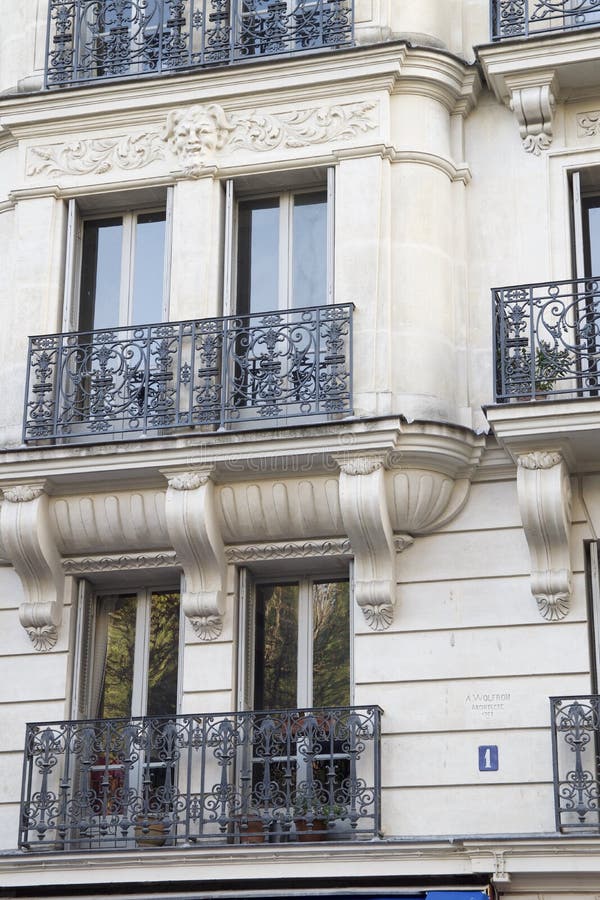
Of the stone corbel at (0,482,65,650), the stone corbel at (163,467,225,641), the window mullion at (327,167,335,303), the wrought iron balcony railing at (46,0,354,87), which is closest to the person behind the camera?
the stone corbel at (163,467,225,641)

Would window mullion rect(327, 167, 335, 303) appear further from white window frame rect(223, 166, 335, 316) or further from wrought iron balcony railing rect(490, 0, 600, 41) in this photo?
wrought iron balcony railing rect(490, 0, 600, 41)

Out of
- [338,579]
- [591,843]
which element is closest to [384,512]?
[338,579]

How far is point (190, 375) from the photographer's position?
44.4 feet

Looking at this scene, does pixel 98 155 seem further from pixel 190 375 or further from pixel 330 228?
pixel 190 375

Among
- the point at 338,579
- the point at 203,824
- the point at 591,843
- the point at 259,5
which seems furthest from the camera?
the point at 259,5

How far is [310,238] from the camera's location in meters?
14.2

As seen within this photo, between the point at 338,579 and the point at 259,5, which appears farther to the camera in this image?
the point at 259,5

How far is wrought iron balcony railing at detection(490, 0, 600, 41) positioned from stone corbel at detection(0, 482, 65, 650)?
5408 millimetres

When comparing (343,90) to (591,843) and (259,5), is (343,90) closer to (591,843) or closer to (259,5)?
Result: (259,5)

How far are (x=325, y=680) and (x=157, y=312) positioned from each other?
138 inches

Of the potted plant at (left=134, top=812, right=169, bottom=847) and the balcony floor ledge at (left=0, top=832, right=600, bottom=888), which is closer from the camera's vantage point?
the balcony floor ledge at (left=0, top=832, right=600, bottom=888)

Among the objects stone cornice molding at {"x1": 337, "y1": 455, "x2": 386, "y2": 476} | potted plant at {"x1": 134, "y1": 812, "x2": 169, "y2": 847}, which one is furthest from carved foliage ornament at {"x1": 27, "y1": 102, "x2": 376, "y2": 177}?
potted plant at {"x1": 134, "y1": 812, "x2": 169, "y2": 847}

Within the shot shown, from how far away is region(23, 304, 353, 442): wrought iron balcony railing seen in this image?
43.6ft

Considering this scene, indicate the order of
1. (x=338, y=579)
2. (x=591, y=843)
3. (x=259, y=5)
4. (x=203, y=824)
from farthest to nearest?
(x=259, y=5) → (x=338, y=579) → (x=203, y=824) → (x=591, y=843)
